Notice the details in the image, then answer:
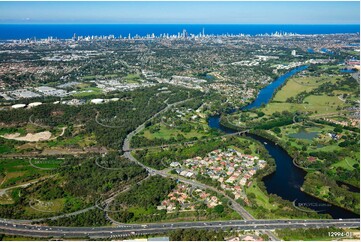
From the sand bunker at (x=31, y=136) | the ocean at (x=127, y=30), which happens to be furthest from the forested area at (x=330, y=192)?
the ocean at (x=127, y=30)

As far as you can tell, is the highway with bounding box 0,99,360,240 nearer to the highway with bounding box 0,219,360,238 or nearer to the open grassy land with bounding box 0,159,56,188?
the highway with bounding box 0,219,360,238

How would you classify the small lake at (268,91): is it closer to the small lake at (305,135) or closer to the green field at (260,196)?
the small lake at (305,135)

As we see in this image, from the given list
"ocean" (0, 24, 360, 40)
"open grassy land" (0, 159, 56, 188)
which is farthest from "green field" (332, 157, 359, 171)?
"ocean" (0, 24, 360, 40)

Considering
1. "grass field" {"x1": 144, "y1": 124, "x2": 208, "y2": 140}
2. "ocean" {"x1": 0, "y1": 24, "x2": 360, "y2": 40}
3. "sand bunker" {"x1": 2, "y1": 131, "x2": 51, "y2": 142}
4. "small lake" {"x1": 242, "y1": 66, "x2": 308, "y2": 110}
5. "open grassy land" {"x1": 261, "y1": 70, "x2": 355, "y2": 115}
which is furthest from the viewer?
"ocean" {"x1": 0, "y1": 24, "x2": 360, "y2": 40}

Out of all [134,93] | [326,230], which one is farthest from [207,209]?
[134,93]

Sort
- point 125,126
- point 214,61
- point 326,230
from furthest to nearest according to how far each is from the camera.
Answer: point 214,61 → point 125,126 → point 326,230

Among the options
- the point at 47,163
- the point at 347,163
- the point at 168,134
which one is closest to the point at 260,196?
the point at 347,163

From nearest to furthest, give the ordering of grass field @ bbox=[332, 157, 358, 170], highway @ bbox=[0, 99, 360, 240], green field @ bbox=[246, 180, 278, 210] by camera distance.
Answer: highway @ bbox=[0, 99, 360, 240] < green field @ bbox=[246, 180, 278, 210] < grass field @ bbox=[332, 157, 358, 170]

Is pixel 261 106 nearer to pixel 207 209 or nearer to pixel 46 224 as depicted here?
pixel 207 209
